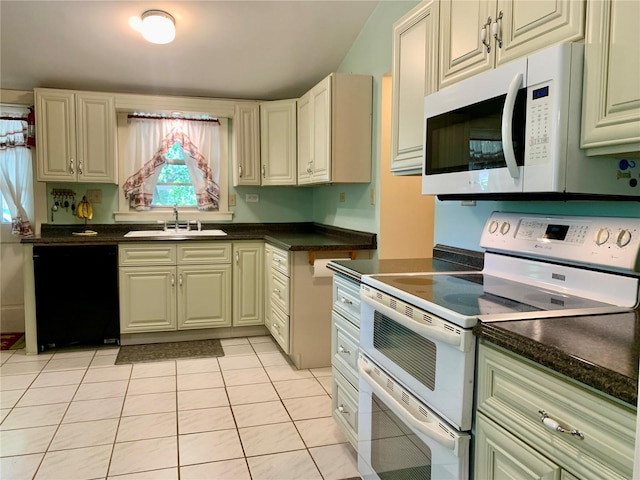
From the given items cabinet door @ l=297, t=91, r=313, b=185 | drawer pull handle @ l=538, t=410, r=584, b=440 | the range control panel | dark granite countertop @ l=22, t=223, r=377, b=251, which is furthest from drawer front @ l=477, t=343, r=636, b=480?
cabinet door @ l=297, t=91, r=313, b=185

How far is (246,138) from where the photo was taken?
13.8ft

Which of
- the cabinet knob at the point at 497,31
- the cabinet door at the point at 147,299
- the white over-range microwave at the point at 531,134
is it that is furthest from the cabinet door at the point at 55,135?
the cabinet knob at the point at 497,31

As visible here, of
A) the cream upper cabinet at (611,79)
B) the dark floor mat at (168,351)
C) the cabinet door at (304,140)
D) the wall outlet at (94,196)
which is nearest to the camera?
the cream upper cabinet at (611,79)

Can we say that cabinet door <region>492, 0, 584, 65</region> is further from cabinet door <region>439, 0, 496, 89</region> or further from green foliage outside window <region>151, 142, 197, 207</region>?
green foliage outside window <region>151, 142, 197, 207</region>

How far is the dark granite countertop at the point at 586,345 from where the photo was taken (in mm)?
854

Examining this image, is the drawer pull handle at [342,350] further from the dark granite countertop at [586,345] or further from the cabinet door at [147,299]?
the cabinet door at [147,299]

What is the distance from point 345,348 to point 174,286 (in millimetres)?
2088

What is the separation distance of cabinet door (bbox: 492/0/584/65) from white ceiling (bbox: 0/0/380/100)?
1.63 m

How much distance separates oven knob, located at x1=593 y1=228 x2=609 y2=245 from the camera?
1439 mm

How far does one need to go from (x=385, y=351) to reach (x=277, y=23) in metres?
2.55

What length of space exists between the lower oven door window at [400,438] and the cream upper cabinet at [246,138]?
2710mm

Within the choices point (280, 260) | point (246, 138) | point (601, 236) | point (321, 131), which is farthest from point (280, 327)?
point (601, 236)

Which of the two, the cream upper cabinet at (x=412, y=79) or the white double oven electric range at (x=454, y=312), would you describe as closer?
the white double oven electric range at (x=454, y=312)

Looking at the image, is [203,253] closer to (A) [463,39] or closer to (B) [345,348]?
(B) [345,348]
